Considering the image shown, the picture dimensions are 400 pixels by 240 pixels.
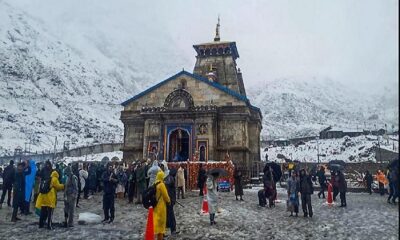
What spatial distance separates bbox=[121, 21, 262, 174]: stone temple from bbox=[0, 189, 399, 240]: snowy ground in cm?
1281

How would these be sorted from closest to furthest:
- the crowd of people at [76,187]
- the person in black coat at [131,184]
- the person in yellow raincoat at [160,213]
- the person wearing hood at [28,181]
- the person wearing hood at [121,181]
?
the person in yellow raincoat at [160,213] < the crowd of people at [76,187] < the person wearing hood at [28,181] < the person in black coat at [131,184] < the person wearing hood at [121,181]

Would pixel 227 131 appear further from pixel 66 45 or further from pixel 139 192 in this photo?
pixel 66 45

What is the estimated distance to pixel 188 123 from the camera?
89.4 ft

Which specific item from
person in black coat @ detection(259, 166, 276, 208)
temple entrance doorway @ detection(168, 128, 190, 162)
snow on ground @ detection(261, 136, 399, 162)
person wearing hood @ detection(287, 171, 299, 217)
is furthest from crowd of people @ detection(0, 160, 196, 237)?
snow on ground @ detection(261, 136, 399, 162)

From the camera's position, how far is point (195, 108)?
1071 inches

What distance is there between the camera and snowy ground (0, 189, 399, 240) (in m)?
8.68

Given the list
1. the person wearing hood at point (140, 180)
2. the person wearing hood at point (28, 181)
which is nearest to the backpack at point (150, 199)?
the person wearing hood at point (28, 181)

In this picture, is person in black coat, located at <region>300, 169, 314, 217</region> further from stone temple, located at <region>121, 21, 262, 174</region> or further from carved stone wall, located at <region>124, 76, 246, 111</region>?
carved stone wall, located at <region>124, 76, 246, 111</region>

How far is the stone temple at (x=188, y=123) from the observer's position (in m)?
26.6

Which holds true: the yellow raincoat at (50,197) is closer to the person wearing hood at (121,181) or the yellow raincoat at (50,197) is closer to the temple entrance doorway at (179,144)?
the person wearing hood at (121,181)

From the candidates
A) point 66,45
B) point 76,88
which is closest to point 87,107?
point 76,88

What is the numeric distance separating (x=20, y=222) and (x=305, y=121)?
143m

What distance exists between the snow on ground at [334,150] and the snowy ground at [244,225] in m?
35.8

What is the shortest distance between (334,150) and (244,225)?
49228mm
